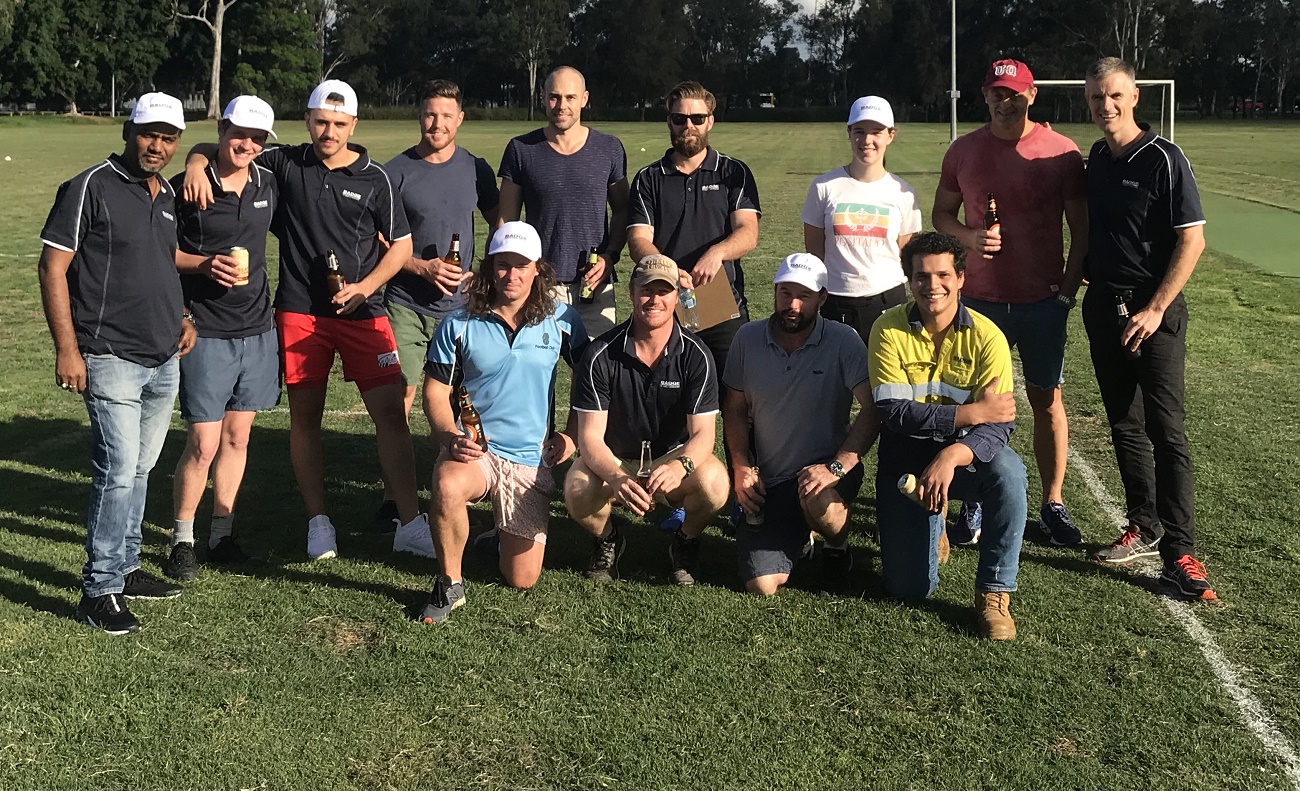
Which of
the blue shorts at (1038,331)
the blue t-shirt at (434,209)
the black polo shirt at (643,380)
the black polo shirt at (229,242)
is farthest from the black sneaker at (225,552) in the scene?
the blue shorts at (1038,331)

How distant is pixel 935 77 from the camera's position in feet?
329

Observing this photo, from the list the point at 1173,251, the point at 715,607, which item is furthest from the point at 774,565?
the point at 1173,251

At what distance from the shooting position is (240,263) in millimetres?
5953

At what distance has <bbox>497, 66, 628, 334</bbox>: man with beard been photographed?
22.2 feet

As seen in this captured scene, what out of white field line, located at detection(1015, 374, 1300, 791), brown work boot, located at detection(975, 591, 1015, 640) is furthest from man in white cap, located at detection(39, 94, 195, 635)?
white field line, located at detection(1015, 374, 1300, 791)

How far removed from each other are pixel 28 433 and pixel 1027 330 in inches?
273

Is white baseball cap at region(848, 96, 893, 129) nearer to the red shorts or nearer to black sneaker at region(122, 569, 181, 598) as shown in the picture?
the red shorts

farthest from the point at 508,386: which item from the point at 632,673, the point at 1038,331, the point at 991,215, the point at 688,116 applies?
the point at 1038,331

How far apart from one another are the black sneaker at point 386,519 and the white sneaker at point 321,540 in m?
0.41

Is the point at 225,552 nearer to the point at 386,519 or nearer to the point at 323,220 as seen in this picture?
the point at 386,519

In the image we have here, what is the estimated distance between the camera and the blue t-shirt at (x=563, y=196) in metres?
6.77

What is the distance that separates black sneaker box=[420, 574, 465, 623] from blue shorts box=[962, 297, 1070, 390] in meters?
3.11

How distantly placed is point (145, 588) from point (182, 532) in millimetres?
433

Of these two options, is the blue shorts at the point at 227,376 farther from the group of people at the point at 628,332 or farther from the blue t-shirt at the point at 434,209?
the blue t-shirt at the point at 434,209
